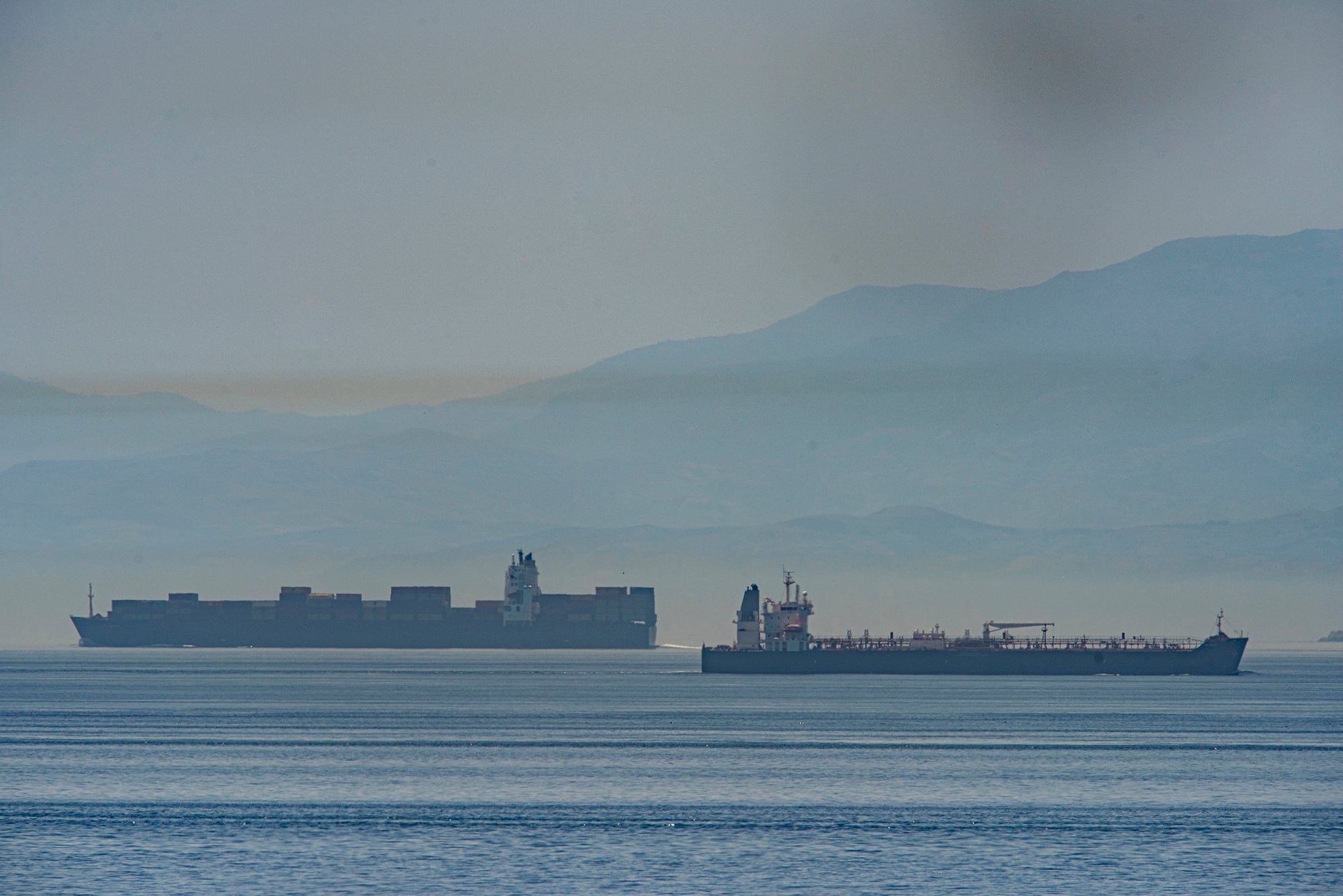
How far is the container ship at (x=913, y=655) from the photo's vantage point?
17200 centimetres

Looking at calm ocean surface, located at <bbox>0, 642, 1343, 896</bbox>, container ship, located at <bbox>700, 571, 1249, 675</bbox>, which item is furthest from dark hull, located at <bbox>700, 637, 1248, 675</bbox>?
calm ocean surface, located at <bbox>0, 642, 1343, 896</bbox>

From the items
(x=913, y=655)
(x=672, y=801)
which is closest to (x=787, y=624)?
(x=913, y=655)

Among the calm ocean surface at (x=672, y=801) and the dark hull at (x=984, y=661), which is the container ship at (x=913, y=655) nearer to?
the dark hull at (x=984, y=661)

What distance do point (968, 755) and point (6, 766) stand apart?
140 ft

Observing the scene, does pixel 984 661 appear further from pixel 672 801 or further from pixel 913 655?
pixel 672 801

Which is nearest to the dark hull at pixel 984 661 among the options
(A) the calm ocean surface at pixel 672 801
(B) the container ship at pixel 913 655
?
(B) the container ship at pixel 913 655

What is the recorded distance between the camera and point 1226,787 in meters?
66.6

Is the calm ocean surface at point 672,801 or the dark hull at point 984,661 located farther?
the dark hull at point 984,661

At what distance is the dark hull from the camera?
174 meters

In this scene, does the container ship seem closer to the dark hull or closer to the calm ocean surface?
the dark hull

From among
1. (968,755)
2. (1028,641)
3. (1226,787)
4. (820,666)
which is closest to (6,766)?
(968,755)

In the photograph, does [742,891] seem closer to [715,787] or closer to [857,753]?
[715,787]

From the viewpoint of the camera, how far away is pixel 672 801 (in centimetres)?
6175

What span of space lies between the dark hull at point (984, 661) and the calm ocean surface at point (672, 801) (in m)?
56.5
